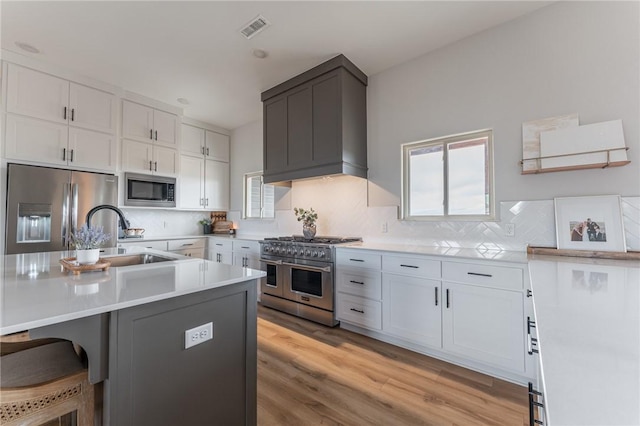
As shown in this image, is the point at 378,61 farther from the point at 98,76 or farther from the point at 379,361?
the point at 98,76

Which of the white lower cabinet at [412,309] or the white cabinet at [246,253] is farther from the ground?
the white cabinet at [246,253]

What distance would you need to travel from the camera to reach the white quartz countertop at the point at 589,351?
1.25 ft

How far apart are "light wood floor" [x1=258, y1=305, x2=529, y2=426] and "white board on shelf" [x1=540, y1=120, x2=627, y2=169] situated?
1.72 m

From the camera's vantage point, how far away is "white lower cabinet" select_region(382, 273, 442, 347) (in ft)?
7.46

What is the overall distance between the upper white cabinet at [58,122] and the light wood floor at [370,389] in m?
3.13

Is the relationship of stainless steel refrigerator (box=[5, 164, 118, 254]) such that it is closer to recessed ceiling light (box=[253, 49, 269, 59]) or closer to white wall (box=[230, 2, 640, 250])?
recessed ceiling light (box=[253, 49, 269, 59])

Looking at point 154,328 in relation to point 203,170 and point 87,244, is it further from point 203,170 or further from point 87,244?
point 203,170

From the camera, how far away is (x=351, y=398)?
5.88ft

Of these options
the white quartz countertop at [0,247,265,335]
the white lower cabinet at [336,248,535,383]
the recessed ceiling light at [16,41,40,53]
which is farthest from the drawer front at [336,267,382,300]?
the recessed ceiling light at [16,41,40,53]

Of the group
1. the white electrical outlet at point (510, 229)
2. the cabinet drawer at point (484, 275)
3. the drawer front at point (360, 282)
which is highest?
the white electrical outlet at point (510, 229)

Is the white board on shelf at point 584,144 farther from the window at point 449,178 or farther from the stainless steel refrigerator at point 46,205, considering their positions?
the stainless steel refrigerator at point 46,205

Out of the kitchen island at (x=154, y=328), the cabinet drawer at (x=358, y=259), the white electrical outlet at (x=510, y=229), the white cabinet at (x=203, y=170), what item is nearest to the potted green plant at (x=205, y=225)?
the white cabinet at (x=203, y=170)

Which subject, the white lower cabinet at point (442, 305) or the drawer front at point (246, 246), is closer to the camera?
the white lower cabinet at point (442, 305)

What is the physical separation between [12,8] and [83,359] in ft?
9.98
